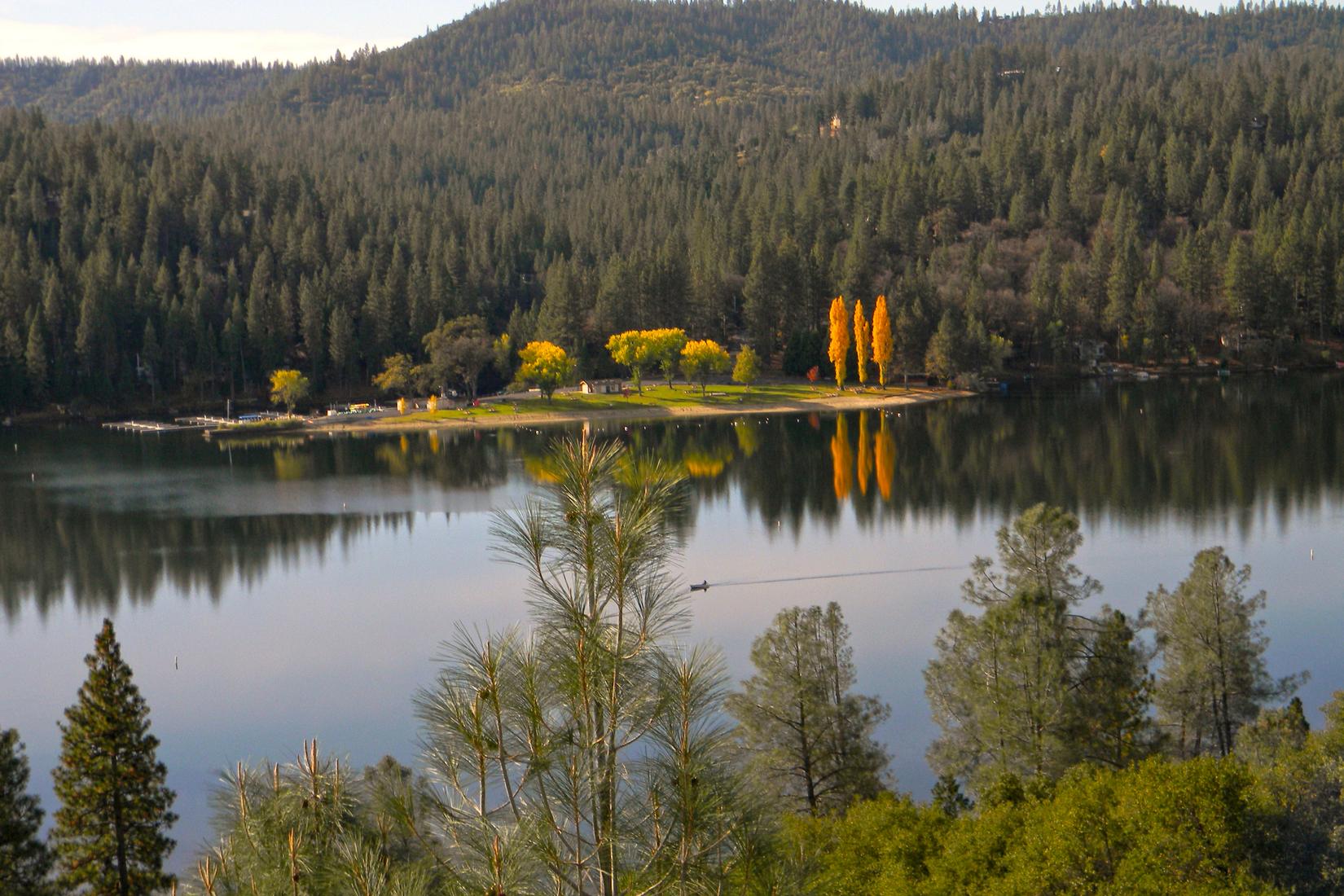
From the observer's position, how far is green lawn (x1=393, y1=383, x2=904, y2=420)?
92062 mm

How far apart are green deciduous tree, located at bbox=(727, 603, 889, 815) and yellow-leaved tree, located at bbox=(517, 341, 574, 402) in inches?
2836

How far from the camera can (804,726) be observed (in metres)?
21.6

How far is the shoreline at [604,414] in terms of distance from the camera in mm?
88750

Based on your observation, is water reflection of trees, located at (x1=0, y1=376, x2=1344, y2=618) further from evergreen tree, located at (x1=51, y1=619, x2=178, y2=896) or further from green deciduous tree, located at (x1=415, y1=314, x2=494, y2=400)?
evergreen tree, located at (x1=51, y1=619, x2=178, y2=896)

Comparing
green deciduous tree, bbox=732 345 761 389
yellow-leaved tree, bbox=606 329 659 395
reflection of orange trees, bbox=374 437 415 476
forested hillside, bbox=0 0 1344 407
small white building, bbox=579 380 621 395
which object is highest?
forested hillside, bbox=0 0 1344 407

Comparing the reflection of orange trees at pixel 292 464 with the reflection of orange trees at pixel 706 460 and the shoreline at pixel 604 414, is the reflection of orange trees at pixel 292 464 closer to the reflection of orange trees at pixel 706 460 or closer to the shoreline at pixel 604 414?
the shoreline at pixel 604 414

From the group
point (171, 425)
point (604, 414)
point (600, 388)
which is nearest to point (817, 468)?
point (604, 414)

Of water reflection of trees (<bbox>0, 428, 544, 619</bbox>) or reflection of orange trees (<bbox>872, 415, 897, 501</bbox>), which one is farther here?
reflection of orange trees (<bbox>872, 415, 897, 501</bbox>)

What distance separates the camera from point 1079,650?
22.7 metres

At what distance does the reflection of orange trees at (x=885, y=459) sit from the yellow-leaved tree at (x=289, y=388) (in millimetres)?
40398

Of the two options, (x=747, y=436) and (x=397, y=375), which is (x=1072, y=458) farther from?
(x=397, y=375)

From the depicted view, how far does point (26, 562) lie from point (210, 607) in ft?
36.8

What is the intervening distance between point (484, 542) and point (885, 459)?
2362 centimetres

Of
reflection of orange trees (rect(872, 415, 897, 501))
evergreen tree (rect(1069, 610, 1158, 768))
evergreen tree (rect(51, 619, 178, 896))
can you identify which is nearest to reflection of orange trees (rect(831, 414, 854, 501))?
reflection of orange trees (rect(872, 415, 897, 501))
